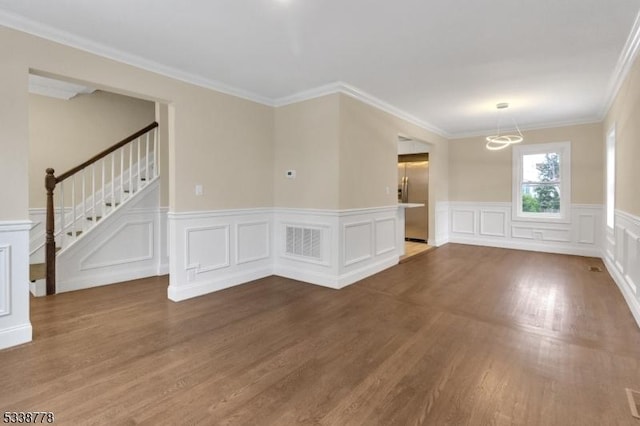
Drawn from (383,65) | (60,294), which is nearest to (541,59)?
(383,65)

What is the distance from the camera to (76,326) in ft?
9.35

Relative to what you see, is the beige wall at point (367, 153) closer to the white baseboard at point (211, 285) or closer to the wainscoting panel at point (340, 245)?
the wainscoting panel at point (340, 245)

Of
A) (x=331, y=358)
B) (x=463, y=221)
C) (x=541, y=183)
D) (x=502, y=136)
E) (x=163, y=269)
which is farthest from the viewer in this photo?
(x=463, y=221)

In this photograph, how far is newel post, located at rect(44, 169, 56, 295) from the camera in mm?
3686

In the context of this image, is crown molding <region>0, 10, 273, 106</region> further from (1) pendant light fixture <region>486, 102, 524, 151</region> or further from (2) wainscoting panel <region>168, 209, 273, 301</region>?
(1) pendant light fixture <region>486, 102, 524, 151</region>

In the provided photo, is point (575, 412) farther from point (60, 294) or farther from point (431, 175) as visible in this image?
point (431, 175)

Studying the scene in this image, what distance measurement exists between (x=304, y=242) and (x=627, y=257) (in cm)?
372

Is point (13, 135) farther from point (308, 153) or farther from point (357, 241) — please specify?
point (357, 241)

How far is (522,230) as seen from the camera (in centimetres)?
662

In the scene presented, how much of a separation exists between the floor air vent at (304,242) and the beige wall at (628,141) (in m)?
3.28

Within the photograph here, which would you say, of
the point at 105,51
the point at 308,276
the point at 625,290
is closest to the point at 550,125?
the point at 625,290

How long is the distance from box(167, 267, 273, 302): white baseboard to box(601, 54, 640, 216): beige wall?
419 cm

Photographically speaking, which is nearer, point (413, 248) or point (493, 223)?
point (413, 248)

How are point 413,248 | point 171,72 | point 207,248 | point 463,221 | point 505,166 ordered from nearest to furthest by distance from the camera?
point 171,72, point 207,248, point 413,248, point 505,166, point 463,221
